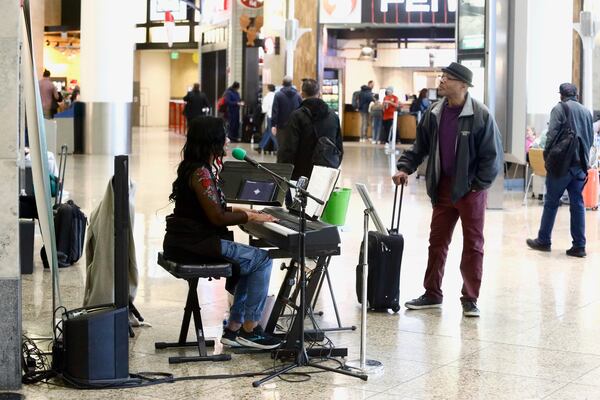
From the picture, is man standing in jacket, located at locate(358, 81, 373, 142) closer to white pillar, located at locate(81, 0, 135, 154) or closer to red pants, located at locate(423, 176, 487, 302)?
white pillar, located at locate(81, 0, 135, 154)

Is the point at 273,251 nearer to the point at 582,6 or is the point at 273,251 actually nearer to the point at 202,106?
the point at 582,6

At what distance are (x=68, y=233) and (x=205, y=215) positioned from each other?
3.41 metres

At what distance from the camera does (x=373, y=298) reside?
760 centimetres

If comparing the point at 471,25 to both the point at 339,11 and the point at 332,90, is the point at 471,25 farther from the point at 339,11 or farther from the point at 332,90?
the point at 332,90

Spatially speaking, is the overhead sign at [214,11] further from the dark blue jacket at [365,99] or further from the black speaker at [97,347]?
the black speaker at [97,347]

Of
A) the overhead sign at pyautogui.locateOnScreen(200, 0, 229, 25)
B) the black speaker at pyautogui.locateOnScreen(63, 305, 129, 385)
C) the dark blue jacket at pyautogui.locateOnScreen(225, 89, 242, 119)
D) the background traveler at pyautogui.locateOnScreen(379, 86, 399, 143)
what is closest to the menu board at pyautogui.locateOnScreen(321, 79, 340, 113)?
the background traveler at pyautogui.locateOnScreen(379, 86, 399, 143)

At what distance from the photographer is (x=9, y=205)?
5.37 metres

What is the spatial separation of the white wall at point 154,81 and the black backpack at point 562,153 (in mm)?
34847

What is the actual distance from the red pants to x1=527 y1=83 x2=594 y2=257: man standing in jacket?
3.02 meters

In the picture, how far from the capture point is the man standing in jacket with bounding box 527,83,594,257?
10.4 meters

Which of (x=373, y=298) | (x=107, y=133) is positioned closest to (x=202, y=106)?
(x=107, y=133)

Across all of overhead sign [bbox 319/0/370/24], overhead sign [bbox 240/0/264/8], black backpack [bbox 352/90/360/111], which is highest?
overhead sign [bbox 240/0/264/8]

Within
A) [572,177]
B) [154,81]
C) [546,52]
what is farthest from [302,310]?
[154,81]

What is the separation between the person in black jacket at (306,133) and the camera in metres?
9.34
